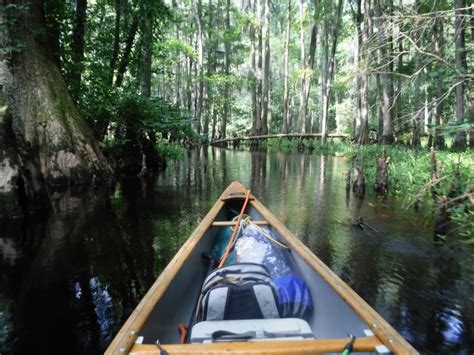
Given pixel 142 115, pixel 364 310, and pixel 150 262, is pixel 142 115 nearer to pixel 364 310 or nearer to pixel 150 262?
pixel 150 262

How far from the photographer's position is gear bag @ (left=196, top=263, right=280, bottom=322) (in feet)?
9.55

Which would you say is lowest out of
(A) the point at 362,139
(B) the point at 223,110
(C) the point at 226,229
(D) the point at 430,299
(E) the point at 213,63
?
(D) the point at 430,299

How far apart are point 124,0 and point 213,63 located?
770 inches

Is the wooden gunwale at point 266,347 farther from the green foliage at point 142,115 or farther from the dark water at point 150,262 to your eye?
the green foliage at point 142,115

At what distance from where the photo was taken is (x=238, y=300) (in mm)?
2963

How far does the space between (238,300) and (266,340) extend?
34.1 inches

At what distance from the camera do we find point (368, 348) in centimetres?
204

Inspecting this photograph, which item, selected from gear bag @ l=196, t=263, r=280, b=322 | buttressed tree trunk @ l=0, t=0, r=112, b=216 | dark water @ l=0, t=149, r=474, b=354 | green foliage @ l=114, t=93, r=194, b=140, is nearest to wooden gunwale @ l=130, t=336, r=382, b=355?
gear bag @ l=196, t=263, r=280, b=322

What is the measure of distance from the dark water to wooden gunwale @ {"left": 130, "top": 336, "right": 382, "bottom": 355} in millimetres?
1709

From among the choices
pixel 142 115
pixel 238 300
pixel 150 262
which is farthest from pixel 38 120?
pixel 238 300

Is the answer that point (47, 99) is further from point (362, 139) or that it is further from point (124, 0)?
point (362, 139)

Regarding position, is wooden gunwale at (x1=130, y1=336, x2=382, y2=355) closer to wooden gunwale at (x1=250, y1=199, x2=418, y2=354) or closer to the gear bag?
wooden gunwale at (x1=250, y1=199, x2=418, y2=354)

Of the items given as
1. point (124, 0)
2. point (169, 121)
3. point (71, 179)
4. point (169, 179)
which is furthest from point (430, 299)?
point (124, 0)

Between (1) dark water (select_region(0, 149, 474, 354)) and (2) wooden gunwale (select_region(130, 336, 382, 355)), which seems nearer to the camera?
(2) wooden gunwale (select_region(130, 336, 382, 355))
